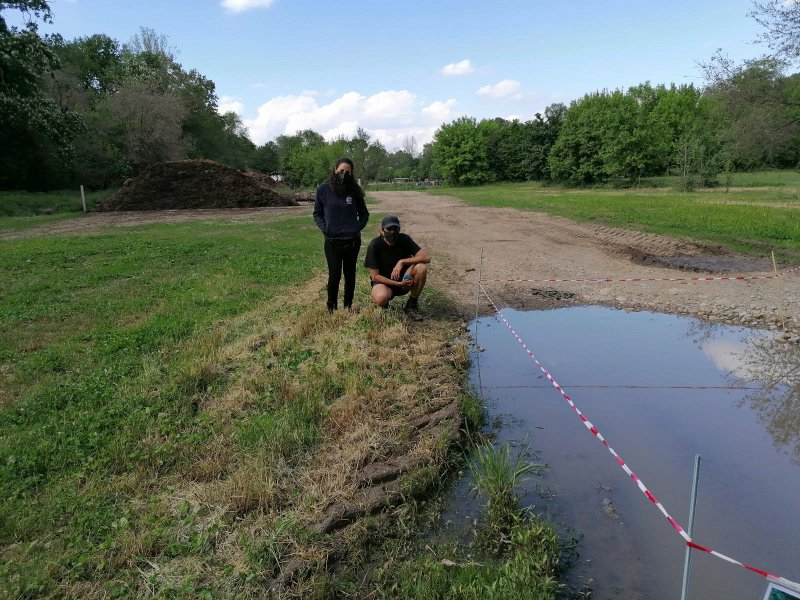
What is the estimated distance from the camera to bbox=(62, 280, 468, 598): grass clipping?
8.54 ft

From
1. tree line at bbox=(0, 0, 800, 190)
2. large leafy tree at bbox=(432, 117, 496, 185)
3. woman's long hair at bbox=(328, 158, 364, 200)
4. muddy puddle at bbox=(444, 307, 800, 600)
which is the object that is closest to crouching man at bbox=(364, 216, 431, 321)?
woman's long hair at bbox=(328, 158, 364, 200)

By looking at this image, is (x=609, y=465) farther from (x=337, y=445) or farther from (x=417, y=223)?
(x=417, y=223)

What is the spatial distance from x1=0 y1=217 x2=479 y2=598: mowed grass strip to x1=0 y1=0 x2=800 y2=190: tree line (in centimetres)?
2014

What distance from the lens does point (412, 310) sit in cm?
672

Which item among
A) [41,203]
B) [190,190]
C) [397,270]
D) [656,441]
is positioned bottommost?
[656,441]

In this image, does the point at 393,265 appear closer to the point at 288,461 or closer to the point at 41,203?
the point at 288,461

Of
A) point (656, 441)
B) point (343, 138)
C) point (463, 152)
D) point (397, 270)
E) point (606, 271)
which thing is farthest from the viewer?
point (343, 138)

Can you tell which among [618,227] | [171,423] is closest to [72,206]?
[618,227]

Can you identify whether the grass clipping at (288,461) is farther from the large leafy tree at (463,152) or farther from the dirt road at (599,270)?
the large leafy tree at (463,152)

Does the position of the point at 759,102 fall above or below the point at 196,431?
above

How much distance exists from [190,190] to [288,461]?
92.4 ft

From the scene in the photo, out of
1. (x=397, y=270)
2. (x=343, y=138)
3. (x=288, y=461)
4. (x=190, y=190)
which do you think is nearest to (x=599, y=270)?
(x=397, y=270)

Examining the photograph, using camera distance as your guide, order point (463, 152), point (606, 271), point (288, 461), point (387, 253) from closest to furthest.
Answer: point (288, 461) < point (387, 253) < point (606, 271) < point (463, 152)

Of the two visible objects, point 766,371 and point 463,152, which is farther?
point 463,152
